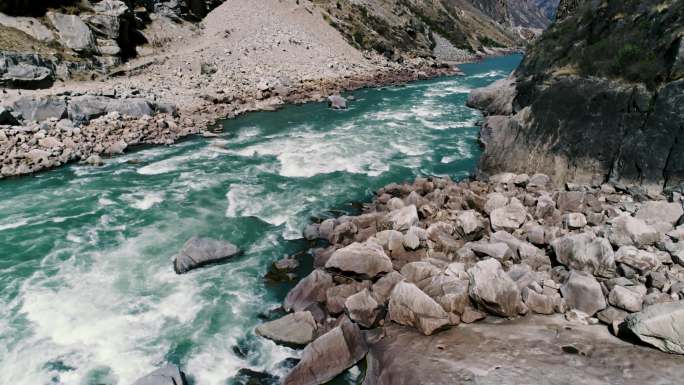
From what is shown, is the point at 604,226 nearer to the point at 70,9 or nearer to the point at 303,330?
the point at 303,330

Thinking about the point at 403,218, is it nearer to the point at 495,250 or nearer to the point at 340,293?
→ the point at 495,250

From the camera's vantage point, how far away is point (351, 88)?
179ft

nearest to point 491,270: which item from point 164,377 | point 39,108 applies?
point 164,377

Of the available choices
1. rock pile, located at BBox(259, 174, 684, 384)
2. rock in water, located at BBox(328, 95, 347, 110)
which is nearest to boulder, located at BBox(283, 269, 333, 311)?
rock pile, located at BBox(259, 174, 684, 384)

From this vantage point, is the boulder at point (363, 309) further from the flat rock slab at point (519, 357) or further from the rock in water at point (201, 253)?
the rock in water at point (201, 253)

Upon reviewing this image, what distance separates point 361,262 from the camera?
559 inches

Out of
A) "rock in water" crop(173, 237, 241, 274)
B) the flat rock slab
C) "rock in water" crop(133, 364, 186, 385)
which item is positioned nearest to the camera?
the flat rock slab

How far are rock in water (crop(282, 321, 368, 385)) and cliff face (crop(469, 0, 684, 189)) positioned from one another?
14.9m

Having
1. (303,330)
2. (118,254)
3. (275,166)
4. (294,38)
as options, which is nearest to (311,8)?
(294,38)

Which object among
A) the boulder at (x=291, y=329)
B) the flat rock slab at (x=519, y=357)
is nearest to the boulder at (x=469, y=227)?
the flat rock slab at (x=519, y=357)

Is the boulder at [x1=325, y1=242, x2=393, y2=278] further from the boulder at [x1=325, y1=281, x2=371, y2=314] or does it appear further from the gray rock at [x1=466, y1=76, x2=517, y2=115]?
the gray rock at [x1=466, y1=76, x2=517, y2=115]

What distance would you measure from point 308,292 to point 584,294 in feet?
26.3

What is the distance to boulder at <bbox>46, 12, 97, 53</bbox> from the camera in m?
43.0

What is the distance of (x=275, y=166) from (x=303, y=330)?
634 inches
